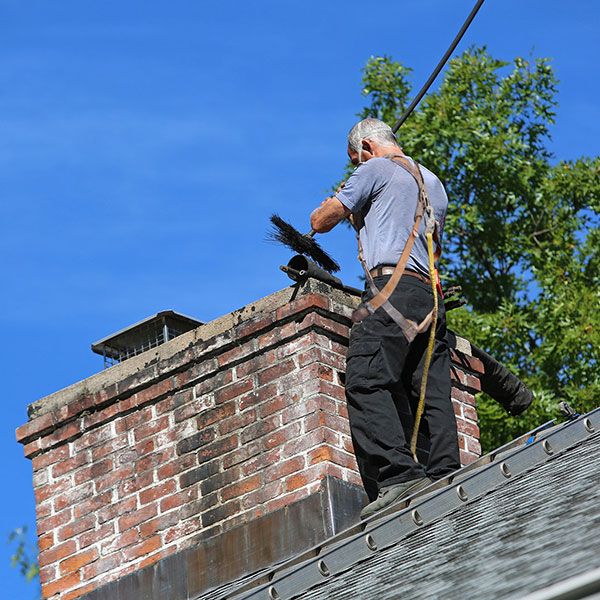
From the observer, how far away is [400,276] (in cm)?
589

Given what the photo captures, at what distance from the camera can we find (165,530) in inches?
241

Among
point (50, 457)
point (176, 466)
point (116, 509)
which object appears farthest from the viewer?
point (50, 457)

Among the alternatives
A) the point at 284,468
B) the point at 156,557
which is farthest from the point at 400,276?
the point at 156,557

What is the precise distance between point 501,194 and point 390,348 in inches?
504

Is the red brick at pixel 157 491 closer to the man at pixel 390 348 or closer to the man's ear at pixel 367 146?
the man at pixel 390 348

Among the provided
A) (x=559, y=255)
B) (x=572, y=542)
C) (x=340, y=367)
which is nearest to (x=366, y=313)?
(x=340, y=367)

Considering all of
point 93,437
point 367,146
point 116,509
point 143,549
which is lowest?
point 143,549

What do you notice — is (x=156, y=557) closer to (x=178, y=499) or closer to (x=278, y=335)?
(x=178, y=499)

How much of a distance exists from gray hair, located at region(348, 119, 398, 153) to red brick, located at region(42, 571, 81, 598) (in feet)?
8.50

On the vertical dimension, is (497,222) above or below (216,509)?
above

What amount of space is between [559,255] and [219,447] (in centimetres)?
1180

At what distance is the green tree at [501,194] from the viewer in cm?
1636

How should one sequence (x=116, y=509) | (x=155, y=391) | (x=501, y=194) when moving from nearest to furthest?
(x=116, y=509)
(x=155, y=391)
(x=501, y=194)

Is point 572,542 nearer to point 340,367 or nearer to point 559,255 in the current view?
point 340,367
